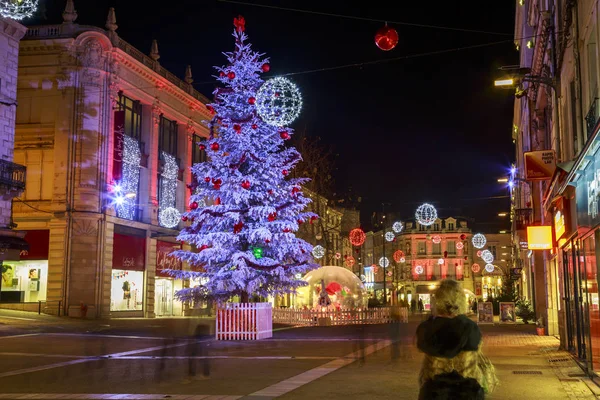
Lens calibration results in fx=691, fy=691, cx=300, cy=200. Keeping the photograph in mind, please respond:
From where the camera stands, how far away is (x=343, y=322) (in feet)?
115

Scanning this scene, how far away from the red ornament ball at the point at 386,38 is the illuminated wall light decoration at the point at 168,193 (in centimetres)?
3208

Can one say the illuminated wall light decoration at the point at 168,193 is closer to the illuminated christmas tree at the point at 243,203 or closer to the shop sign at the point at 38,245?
the shop sign at the point at 38,245

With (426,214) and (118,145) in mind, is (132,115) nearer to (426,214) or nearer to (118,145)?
(118,145)

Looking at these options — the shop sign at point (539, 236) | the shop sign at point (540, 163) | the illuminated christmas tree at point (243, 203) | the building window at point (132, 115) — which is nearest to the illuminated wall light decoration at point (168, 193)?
the building window at point (132, 115)

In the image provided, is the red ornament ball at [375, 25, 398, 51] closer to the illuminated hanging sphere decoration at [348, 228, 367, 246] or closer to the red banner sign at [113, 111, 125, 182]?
the illuminated hanging sphere decoration at [348, 228, 367, 246]

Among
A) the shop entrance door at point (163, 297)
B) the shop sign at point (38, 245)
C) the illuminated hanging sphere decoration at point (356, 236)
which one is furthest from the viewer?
the shop entrance door at point (163, 297)

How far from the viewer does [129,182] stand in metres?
41.3

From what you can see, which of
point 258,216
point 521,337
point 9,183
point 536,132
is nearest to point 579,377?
point 521,337

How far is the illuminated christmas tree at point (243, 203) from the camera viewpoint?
24953 millimetres

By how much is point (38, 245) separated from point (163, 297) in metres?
11.1

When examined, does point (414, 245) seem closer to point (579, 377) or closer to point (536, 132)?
point (536, 132)

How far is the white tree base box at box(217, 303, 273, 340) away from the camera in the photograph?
22.9 meters

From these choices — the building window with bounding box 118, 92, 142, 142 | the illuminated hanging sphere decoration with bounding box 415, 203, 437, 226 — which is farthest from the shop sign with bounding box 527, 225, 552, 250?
the building window with bounding box 118, 92, 142, 142

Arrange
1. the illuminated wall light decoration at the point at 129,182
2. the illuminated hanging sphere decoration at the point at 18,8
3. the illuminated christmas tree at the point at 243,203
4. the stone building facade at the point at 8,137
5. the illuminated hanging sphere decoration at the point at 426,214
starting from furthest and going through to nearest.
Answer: the illuminated wall light decoration at the point at 129,182
the illuminated hanging sphere decoration at the point at 426,214
the stone building facade at the point at 8,137
the illuminated christmas tree at the point at 243,203
the illuminated hanging sphere decoration at the point at 18,8
